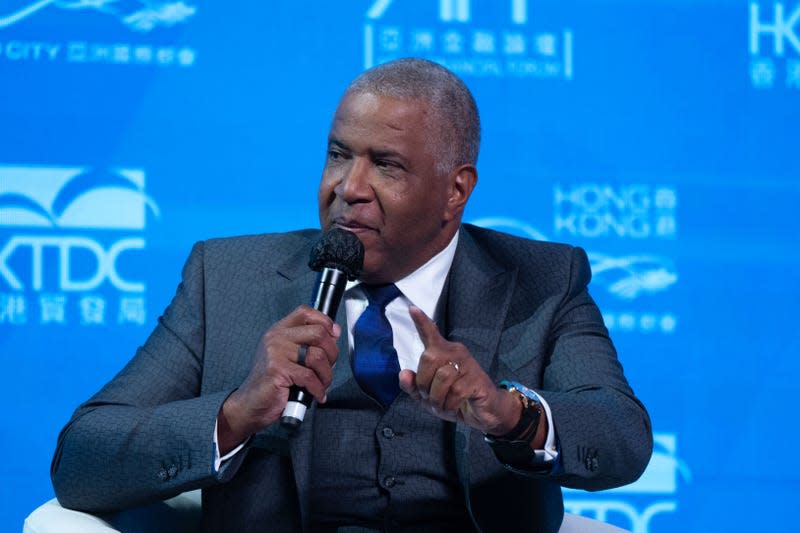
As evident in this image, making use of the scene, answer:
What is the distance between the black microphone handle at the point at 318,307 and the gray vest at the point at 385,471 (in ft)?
1.62

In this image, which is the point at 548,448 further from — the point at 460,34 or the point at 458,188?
the point at 460,34

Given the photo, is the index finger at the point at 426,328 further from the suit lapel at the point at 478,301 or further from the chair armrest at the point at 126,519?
the chair armrest at the point at 126,519

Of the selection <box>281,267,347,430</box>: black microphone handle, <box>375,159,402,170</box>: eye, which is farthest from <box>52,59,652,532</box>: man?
<box>281,267,347,430</box>: black microphone handle

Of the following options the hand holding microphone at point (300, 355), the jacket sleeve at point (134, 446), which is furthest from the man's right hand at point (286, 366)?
the jacket sleeve at point (134, 446)

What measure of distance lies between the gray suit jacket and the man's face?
0.19m

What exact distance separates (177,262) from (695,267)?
1633 millimetres

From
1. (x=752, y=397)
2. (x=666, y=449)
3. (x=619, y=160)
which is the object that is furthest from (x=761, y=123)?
(x=666, y=449)

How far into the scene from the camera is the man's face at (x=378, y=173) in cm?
219

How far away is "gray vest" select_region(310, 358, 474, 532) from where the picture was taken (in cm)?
218

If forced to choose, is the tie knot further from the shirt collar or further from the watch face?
the watch face

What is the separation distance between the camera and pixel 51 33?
3.23m

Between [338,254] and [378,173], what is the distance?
40cm

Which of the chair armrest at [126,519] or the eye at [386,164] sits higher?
the eye at [386,164]

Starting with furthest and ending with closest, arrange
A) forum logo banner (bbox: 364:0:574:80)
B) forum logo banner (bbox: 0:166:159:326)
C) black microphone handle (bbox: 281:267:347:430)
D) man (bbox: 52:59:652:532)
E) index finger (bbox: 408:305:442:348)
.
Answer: forum logo banner (bbox: 364:0:574:80) < forum logo banner (bbox: 0:166:159:326) < man (bbox: 52:59:652:532) < index finger (bbox: 408:305:442:348) < black microphone handle (bbox: 281:267:347:430)
